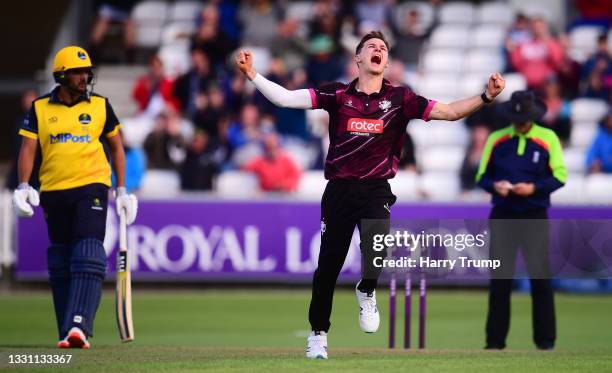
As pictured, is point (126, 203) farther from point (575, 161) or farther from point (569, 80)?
point (569, 80)

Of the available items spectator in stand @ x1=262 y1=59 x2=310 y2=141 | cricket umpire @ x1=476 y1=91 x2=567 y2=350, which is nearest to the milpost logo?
cricket umpire @ x1=476 y1=91 x2=567 y2=350

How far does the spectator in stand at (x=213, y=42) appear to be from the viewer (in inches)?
922

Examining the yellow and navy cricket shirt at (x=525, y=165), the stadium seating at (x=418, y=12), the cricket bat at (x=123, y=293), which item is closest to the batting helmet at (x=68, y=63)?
the cricket bat at (x=123, y=293)

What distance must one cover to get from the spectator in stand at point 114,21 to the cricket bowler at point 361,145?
13706 mm

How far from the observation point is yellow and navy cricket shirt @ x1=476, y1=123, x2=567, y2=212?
13234mm

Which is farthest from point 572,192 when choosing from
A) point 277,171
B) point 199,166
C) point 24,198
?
point 24,198

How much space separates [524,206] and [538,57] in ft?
32.5

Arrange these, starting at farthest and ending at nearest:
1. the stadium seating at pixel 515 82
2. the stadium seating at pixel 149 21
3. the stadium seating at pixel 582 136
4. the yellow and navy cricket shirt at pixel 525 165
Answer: the stadium seating at pixel 149 21, the stadium seating at pixel 515 82, the stadium seating at pixel 582 136, the yellow and navy cricket shirt at pixel 525 165

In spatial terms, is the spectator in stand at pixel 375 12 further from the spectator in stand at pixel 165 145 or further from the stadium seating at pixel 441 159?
the spectator in stand at pixel 165 145

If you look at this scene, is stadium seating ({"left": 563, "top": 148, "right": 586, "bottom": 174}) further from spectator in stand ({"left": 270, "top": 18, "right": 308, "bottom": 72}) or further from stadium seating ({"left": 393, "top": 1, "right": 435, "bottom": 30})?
spectator in stand ({"left": 270, "top": 18, "right": 308, "bottom": 72})

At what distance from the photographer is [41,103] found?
465 inches

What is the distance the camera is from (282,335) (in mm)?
15367

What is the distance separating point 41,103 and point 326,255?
290cm

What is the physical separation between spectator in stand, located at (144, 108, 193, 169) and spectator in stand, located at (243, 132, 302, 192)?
157 cm
